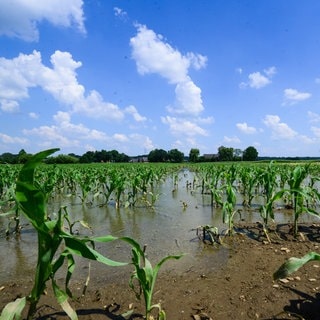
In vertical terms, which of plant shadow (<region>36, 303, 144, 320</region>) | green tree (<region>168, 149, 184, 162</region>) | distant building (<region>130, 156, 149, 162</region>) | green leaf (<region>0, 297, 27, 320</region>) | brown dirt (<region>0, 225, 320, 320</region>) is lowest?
plant shadow (<region>36, 303, 144, 320</region>)

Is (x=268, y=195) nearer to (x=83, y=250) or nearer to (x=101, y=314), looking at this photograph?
(x=101, y=314)

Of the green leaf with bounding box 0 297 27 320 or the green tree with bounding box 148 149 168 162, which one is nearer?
the green leaf with bounding box 0 297 27 320

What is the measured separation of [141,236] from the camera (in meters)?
5.93

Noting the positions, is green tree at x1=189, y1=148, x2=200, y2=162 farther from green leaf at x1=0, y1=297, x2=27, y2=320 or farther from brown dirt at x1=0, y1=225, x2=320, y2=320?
green leaf at x1=0, y1=297, x2=27, y2=320

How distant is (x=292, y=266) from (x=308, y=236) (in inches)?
129

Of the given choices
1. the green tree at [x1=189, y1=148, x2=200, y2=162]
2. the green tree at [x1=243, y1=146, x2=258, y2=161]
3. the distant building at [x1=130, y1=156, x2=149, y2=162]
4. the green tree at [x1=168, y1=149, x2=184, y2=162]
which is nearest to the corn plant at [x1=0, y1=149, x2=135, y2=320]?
the green tree at [x1=168, y1=149, x2=184, y2=162]

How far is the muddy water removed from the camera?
4219mm

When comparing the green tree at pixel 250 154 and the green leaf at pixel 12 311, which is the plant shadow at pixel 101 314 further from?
the green tree at pixel 250 154

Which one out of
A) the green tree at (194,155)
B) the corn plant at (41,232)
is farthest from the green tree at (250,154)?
the corn plant at (41,232)

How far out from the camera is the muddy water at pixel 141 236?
422 centimetres

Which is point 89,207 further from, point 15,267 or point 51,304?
point 51,304

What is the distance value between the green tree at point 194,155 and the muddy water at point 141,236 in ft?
241

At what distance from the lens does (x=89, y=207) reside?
30.5 feet

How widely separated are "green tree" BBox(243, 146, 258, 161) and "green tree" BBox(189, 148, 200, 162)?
39.2ft
